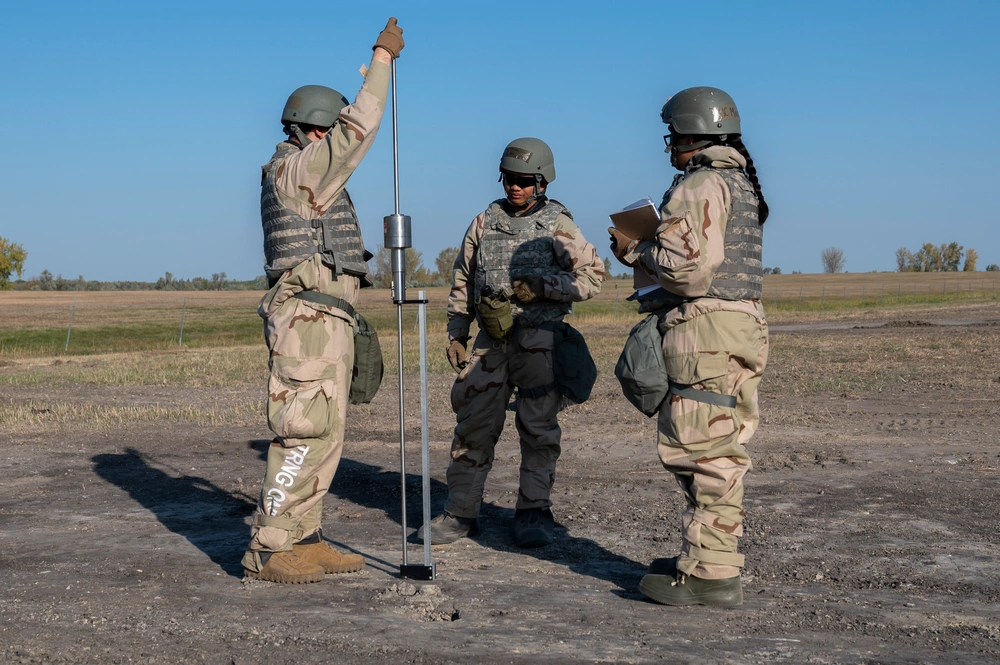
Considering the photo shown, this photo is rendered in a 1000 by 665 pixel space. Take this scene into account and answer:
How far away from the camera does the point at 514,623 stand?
440 centimetres

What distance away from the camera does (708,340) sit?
4723mm

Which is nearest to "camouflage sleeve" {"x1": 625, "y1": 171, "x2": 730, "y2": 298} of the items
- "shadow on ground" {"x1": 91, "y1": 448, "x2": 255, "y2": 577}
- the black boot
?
the black boot

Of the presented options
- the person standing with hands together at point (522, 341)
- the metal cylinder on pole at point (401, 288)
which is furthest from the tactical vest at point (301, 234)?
the person standing with hands together at point (522, 341)

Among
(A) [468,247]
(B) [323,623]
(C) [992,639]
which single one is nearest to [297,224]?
(A) [468,247]

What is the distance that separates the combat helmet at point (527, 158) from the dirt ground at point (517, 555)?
2.29 m

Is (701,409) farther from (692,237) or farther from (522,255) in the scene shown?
(522,255)

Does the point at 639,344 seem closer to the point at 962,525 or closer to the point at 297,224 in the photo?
the point at 297,224

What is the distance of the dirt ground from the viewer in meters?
4.14

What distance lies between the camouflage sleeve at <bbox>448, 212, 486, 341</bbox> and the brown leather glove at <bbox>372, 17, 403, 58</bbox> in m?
1.64

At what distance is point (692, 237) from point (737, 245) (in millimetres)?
344

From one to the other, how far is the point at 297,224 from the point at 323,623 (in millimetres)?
2022

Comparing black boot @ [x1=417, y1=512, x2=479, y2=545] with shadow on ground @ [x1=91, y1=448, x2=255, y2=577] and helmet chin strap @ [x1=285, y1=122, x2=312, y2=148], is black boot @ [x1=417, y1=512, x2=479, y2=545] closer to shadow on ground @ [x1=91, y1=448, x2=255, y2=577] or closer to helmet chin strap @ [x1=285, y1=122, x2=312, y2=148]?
shadow on ground @ [x1=91, y1=448, x2=255, y2=577]

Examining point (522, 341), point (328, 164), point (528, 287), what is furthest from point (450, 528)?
point (328, 164)

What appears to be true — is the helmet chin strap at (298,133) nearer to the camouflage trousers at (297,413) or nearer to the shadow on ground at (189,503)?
the camouflage trousers at (297,413)
